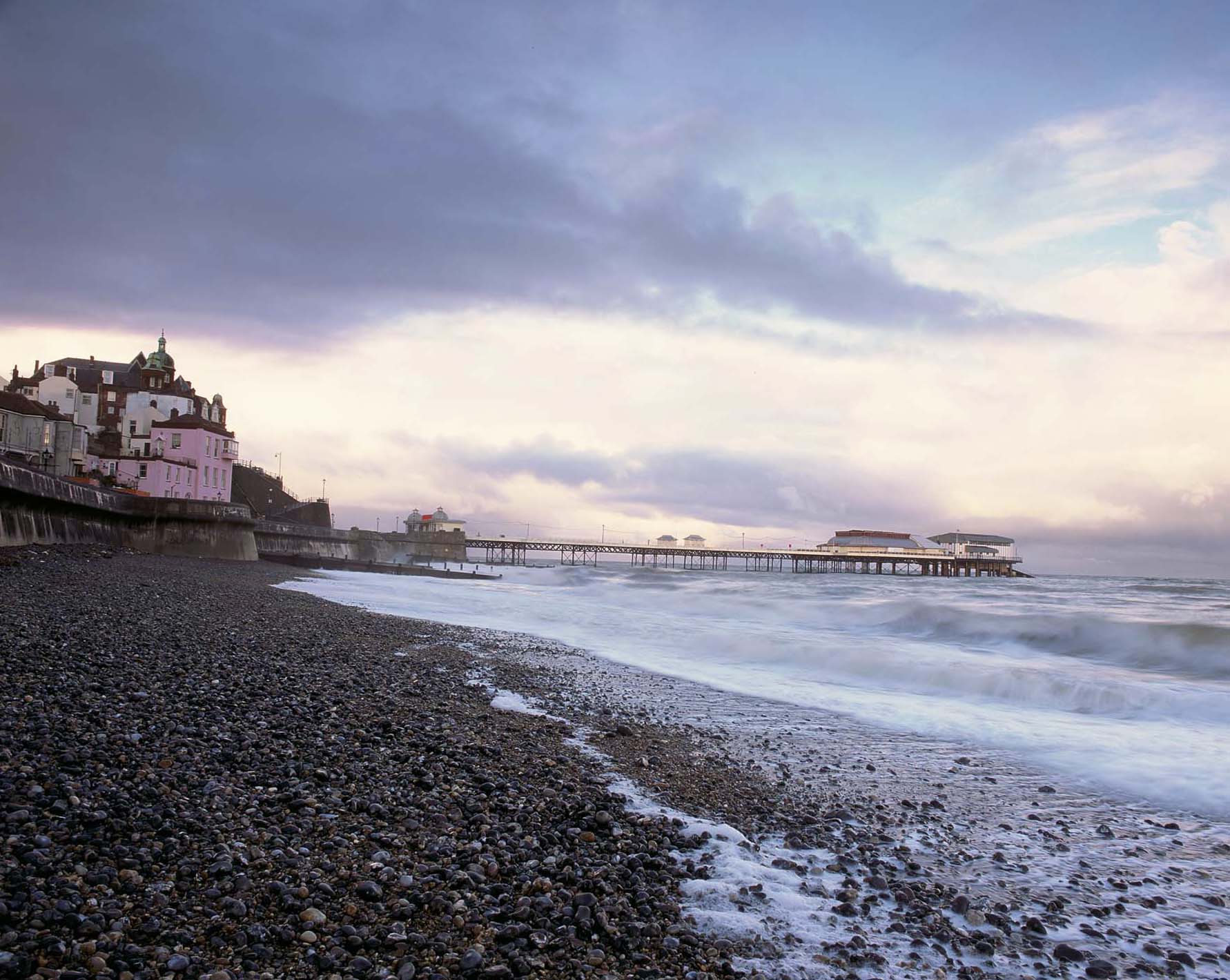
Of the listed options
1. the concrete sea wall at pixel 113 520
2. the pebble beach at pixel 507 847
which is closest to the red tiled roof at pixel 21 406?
the concrete sea wall at pixel 113 520

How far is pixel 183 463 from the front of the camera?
153 ft

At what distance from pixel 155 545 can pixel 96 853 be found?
1280 inches

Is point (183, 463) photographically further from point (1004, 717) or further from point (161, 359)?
point (1004, 717)

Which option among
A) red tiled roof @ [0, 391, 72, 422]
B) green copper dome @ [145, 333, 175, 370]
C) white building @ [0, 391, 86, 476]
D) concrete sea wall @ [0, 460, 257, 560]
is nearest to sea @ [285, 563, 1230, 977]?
concrete sea wall @ [0, 460, 257, 560]

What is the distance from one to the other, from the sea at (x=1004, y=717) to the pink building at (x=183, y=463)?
28.6 metres

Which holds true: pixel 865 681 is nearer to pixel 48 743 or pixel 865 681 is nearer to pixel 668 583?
pixel 48 743

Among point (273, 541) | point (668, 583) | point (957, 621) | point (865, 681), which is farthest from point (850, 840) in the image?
point (668, 583)

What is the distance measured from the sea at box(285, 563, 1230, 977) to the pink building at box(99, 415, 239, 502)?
28.6 m

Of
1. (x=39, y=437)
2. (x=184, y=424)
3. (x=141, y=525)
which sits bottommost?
(x=141, y=525)

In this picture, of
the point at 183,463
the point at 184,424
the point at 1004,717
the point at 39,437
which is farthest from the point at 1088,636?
the point at 184,424

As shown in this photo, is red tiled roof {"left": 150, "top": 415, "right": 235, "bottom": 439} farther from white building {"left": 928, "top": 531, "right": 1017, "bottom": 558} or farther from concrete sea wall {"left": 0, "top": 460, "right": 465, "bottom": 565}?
white building {"left": 928, "top": 531, "right": 1017, "bottom": 558}

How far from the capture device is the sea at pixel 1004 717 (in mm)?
3873

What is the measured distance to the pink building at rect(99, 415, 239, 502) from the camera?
4494 cm

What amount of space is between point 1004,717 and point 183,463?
48939 millimetres
